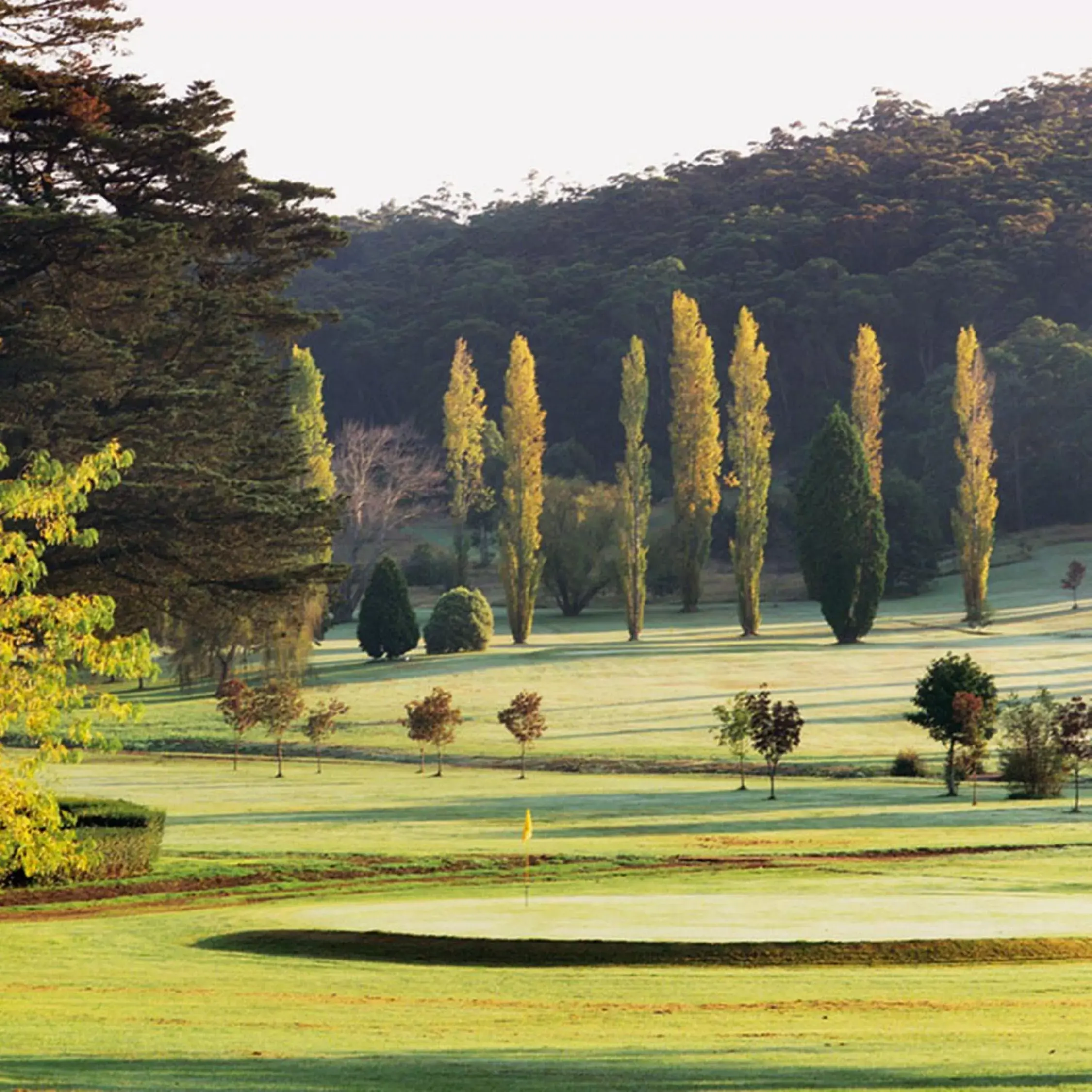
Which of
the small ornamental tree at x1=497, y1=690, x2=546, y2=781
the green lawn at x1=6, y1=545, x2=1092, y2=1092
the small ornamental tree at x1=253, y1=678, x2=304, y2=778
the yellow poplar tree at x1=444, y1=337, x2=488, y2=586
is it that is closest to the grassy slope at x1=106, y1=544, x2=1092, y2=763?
the green lawn at x1=6, y1=545, x2=1092, y2=1092

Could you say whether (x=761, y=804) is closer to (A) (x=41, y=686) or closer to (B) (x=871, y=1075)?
(A) (x=41, y=686)

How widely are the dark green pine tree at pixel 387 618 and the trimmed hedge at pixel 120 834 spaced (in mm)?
44667

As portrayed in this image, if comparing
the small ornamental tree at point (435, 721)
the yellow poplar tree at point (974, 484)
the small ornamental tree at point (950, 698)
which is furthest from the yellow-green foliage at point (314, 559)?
the yellow poplar tree at point (974, 484)

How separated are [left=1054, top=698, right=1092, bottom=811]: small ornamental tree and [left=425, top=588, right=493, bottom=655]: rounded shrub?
1425 inches

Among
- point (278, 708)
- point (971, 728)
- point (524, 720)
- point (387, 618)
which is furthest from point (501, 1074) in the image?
point (387, 618)

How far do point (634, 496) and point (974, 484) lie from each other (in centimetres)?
1789

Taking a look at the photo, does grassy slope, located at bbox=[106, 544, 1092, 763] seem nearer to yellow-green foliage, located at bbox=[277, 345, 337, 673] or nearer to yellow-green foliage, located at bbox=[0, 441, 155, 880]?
yellow-green foliage, located at bbox=[277, 345, 337, 673]

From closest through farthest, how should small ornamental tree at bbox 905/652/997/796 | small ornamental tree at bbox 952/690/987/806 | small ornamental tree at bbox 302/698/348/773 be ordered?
small ornamental tree at bbox 952/690/987/806 → small ornamental tree at bbox 905/652/997/796 → small ornamental tree at bbox 302/698/348/773

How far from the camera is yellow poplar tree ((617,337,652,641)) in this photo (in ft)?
281

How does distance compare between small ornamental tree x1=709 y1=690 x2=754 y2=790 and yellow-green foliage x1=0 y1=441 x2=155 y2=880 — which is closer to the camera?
yellow-green foliage x1=0 y1=441 x2=155 y2=880

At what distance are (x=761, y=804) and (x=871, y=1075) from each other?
3090cm

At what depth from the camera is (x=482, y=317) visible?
142 m

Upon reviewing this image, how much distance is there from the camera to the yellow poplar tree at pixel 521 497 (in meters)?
84.9

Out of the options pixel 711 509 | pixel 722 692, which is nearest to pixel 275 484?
pixel 722 692
